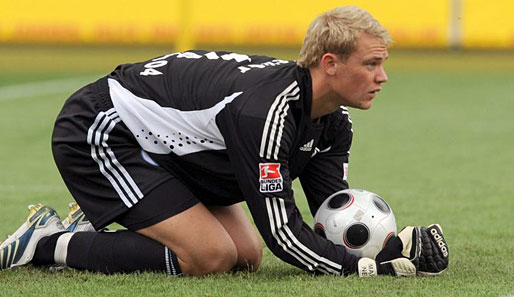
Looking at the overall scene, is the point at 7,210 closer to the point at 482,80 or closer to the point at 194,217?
the point at 194,217

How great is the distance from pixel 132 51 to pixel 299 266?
12.5 meters

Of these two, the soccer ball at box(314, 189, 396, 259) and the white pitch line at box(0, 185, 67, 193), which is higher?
the soccer ball at box(314, 189, 396, 259)

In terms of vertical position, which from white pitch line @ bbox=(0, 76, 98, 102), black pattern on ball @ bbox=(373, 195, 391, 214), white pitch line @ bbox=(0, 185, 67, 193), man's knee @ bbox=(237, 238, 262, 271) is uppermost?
black pattern on ball @ bbox=(373, 195, 391, 214)

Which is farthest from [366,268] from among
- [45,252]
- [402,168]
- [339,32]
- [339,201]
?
[402,168]

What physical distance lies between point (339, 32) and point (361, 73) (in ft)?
0.67

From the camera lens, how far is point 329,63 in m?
4.80

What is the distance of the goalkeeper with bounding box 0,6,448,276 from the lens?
15.6 ft

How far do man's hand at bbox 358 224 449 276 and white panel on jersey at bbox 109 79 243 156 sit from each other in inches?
33.6

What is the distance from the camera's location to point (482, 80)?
49.3 feet

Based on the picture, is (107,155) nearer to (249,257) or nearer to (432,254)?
(249,257)

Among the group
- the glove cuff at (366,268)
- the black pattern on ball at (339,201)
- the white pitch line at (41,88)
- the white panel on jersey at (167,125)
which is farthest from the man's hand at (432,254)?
the white pitch line at (41,88)

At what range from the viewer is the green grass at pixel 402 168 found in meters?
4.80

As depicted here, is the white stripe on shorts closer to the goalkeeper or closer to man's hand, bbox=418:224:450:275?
the goalkeeper

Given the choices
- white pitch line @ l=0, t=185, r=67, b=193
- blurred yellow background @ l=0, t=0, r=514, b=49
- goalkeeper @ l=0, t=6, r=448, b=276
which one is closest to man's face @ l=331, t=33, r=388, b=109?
goalkeeper @ l=0, t=6, r=448, b=276
